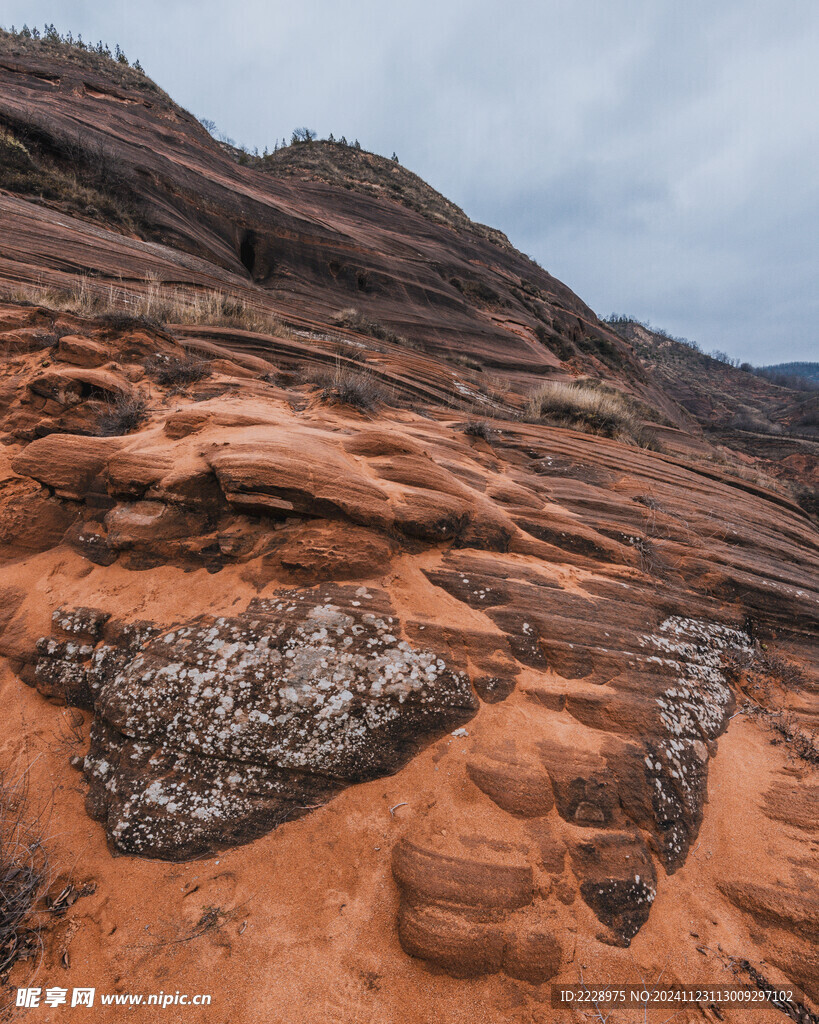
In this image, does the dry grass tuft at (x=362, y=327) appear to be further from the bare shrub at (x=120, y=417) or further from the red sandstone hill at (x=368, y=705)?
the bare shrub at (x=120, y=417)

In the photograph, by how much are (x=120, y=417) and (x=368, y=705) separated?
4218mm

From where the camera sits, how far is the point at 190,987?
1923 millimetres

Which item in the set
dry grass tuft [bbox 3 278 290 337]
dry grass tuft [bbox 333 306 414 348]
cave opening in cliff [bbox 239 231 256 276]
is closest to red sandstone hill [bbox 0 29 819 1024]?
dry grass tuft [bbox 3 278 290 337]

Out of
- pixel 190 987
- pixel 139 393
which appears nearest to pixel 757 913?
pixel 190 987

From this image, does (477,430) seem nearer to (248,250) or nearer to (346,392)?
(346,392)

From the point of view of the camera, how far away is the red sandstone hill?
2.08 meters

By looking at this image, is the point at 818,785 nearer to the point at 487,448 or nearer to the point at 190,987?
the point at 190,987

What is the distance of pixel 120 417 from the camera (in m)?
4.66

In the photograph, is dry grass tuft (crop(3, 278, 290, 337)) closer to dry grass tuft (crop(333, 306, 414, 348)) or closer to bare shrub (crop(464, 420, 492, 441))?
dry grass tuft (crop(333, 306, 414, 348))

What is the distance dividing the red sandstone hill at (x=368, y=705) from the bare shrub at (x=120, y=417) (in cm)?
3

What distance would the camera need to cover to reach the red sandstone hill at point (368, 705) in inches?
82.0

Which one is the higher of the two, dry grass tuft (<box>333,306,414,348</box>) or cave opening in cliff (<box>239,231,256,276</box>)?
cave opening in cliff (<box>239,231,256,276</box>)

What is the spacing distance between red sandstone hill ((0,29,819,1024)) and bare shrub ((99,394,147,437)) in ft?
0.11

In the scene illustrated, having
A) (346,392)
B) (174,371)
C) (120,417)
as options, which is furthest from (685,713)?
(174,371)
